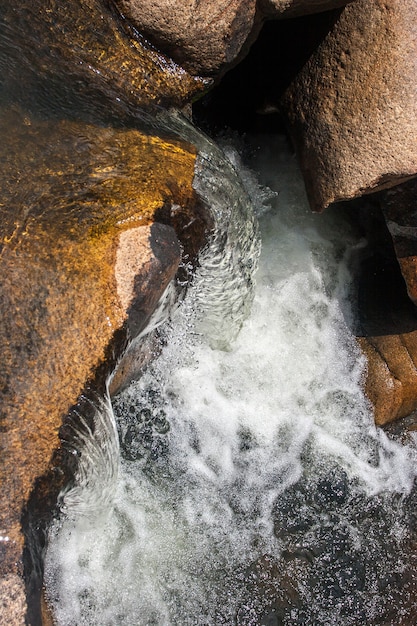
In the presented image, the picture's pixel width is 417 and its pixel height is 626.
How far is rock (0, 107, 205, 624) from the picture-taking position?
1993 mm

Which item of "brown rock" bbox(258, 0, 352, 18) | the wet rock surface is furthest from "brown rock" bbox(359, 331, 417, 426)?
"brown rock" bbox(258, 0, 352, 18)

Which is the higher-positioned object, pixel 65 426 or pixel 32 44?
pixel 32 44

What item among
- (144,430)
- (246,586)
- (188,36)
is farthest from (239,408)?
(188,36)

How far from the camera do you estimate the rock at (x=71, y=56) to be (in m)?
2.46

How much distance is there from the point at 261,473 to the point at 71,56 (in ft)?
7.34

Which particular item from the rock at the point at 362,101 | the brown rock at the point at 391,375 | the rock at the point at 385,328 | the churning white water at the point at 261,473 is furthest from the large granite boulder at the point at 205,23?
the brown rock at the point at 391,375

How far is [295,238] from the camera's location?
3703mm

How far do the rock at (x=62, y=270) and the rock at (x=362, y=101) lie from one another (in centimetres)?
75

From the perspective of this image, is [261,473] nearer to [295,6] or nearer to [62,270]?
[62,270]

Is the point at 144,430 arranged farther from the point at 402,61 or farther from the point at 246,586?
the point at 402,61

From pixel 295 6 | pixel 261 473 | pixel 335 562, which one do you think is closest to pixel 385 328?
pixel 261 473

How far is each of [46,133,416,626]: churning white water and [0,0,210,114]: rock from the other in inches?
32.3

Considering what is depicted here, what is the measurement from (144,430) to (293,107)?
1.80 m

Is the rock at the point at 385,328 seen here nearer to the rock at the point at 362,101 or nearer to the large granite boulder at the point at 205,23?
the rock at the point at 362,101
